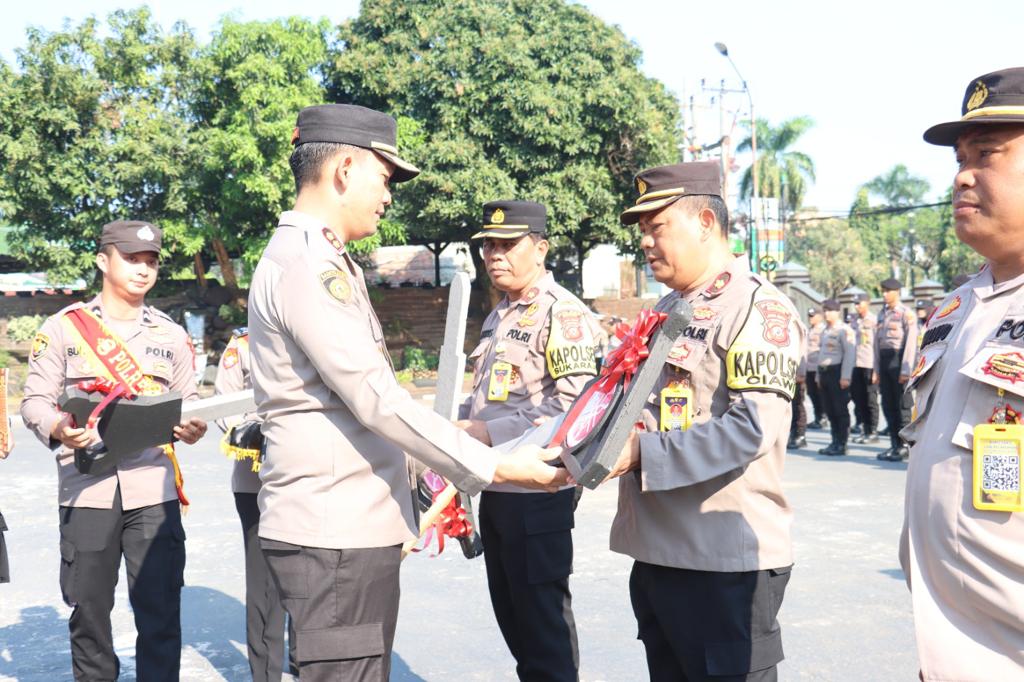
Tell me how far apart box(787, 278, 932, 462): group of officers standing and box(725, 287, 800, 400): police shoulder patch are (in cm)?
859

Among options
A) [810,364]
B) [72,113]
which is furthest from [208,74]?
[810,364]

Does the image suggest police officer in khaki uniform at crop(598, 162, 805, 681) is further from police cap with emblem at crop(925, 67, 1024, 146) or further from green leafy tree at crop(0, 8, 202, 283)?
green leafy tree at crop(0, 8, 202, 283)

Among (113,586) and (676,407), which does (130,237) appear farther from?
(676,407)

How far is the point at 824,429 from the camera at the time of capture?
568 inches

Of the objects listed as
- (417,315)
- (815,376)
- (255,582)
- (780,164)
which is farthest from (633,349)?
(780,164)

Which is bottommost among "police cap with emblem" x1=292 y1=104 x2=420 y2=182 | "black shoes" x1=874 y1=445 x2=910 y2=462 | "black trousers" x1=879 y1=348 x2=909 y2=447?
"black shoes" x1=874 y1=445 x2=910 y2=462

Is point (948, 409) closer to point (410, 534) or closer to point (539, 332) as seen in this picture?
point (410, 534)

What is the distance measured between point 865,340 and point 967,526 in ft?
36.0

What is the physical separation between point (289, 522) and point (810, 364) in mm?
11953

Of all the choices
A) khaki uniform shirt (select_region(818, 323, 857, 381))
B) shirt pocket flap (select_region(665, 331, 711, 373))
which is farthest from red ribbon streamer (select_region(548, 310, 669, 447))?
khaki uniform shirt (select_region(818, 323, 857, 381))

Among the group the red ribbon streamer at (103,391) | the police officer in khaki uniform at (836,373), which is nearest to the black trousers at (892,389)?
the police officer in khaki uniform at (836,373)

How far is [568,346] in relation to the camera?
12.8 ft

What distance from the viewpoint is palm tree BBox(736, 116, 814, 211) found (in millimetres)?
43656

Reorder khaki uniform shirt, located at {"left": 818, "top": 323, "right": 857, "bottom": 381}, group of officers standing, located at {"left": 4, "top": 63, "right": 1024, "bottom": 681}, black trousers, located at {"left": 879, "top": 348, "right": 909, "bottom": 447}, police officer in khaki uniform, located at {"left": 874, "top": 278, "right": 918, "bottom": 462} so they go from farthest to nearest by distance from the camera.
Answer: khaki uniform shirt, located at {"left": 818, "top": 323, "right": 857, "bottom": 381} < black trousers, located at {"left": 879, "top": 348, "right": 909, "bottom": 447} < police officer in khaki uniform, located at {"left": 874, "top": 278, "right": 918, "bottom": 462} < group of officers standing, located at {"left": 4, "top": 63, "right": 1024, "bottom": 681}
